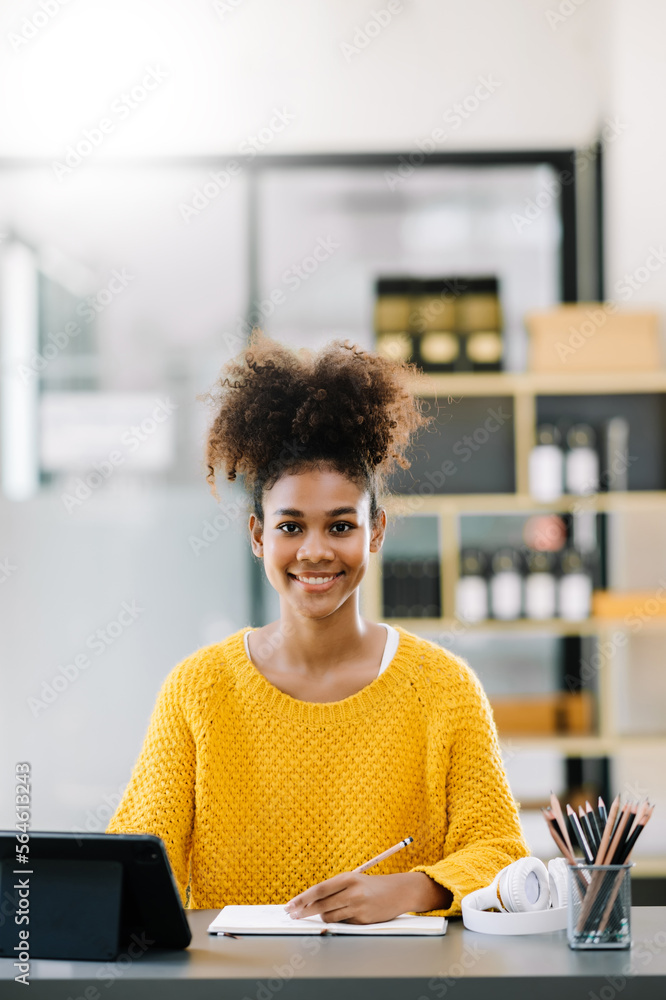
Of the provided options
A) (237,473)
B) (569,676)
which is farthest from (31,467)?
(237,473)

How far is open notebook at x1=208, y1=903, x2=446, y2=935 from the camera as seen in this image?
131 cm

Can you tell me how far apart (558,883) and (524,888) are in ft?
0.22

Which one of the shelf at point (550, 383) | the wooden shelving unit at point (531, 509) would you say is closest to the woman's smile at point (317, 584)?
the wooden shelving unit at point (531, 509)

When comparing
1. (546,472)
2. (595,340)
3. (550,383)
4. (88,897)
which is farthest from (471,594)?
(88,897)

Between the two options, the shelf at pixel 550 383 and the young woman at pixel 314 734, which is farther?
the shelf at pixel 550 383

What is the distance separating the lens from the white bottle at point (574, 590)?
12.8 ft

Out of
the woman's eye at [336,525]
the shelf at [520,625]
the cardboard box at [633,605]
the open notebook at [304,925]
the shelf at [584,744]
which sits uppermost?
the woman's eye at [336,525]

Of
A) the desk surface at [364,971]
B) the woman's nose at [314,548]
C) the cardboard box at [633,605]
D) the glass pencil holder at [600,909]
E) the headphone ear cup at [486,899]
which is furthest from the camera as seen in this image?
the cardboard box at [633,605]

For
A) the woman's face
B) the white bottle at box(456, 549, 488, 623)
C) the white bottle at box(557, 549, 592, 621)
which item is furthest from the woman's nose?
the white bottle at box(557, 549, 592, 621)

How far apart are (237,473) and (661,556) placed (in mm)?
2739

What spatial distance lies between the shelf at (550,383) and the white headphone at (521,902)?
270 cm

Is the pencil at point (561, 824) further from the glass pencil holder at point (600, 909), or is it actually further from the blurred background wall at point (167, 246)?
the blurred background wall at point (167, 246)

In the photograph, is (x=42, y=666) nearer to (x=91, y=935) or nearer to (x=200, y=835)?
(x=200, y=835)

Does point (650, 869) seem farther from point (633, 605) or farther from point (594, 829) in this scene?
point (594, 829)
